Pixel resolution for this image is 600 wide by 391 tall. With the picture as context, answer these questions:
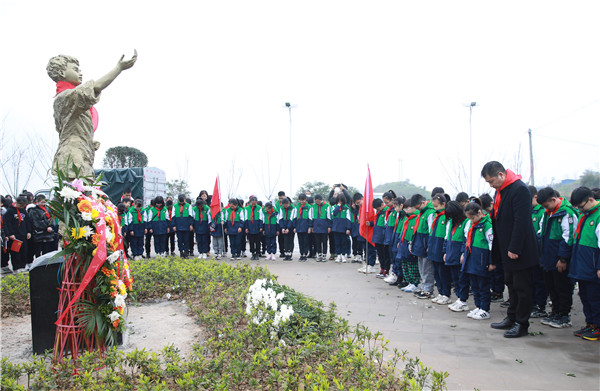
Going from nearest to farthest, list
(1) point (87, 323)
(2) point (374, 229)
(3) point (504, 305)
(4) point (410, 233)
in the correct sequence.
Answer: (1) point (87, 323) → (3) point (504, 305) → (4) point (410, 233) → (2) point (374, 229)

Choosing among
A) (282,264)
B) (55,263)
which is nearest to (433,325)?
(55,263)

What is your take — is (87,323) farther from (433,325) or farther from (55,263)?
(433,325)

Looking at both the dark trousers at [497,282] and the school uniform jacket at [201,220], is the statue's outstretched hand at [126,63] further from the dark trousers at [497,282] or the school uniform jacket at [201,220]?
the school uniform jacket at [201,220]

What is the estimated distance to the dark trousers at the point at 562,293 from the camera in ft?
17.6

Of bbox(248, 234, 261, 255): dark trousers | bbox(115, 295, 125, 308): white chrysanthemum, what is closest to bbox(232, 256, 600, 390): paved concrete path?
bbox(115, 295, 125, 308): white chrysanthemum

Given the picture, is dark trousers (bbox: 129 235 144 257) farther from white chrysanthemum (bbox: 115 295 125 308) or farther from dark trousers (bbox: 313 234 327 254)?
white chrysanthemum (bbox: 115 295 125 308)

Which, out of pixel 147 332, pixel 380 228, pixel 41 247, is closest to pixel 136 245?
pixel 41 247

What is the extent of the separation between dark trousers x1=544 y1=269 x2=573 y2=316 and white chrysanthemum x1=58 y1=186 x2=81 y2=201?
6.09 meters

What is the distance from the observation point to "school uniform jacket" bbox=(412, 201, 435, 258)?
23.3 feet

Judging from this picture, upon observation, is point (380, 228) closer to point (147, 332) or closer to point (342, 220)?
point (342, 220)

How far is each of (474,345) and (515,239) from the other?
1403 mm

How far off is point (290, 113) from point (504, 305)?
1530cm

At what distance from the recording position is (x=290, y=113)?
20.0 meters

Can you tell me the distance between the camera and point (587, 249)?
4.84 meters
